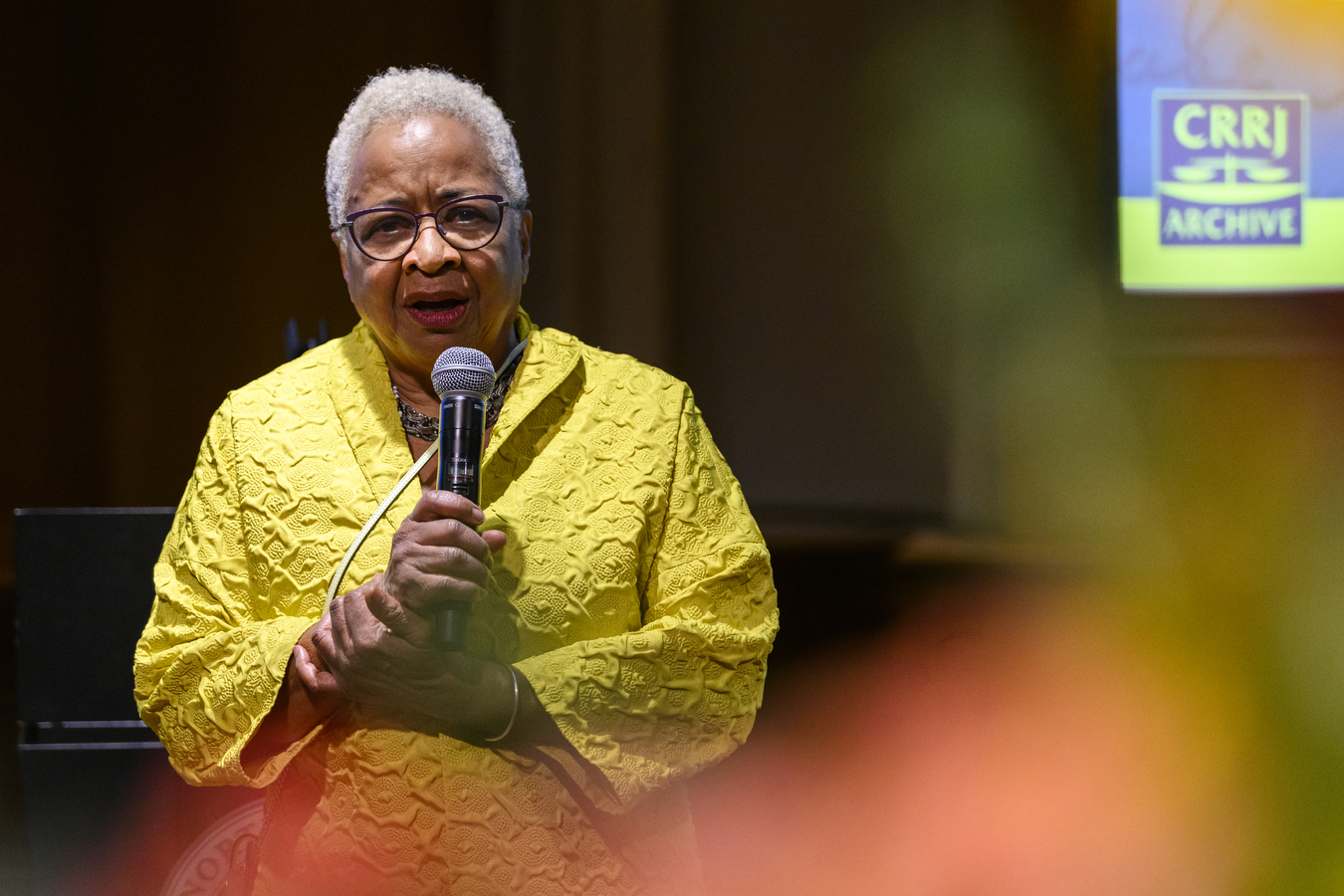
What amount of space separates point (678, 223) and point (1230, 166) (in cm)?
144

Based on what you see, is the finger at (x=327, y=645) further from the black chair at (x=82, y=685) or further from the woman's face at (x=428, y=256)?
the black chair at (x=82, y=685)

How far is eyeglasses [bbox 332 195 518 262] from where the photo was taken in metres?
1.40

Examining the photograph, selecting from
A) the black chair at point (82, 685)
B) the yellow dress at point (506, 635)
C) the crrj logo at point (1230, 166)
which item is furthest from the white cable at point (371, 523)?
the crrj logo at point (1230, 166)

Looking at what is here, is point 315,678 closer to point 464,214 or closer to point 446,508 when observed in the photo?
point 446,508

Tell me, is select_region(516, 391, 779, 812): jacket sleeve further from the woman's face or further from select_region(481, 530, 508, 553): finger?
the woman's face

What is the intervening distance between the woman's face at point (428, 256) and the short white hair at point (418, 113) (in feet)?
0.04

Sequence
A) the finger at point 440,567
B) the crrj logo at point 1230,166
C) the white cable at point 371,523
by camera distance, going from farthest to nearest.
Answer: the crrj logo at point 1230,166 → the white cable at point 371,523 → the finger at point 440,567

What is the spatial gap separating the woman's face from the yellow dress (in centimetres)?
10

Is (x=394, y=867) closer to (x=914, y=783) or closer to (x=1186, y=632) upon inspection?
(x=914, y=783)

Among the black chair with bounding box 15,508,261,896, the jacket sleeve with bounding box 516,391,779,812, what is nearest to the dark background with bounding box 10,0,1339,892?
the black chair with bounding box 15,508,261,896

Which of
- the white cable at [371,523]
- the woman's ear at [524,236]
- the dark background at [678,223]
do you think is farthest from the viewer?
the dark background at [678,223]

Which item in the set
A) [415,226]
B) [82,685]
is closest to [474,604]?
[415,226]

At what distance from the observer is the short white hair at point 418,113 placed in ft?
4.66

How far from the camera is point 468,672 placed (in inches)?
48.5
